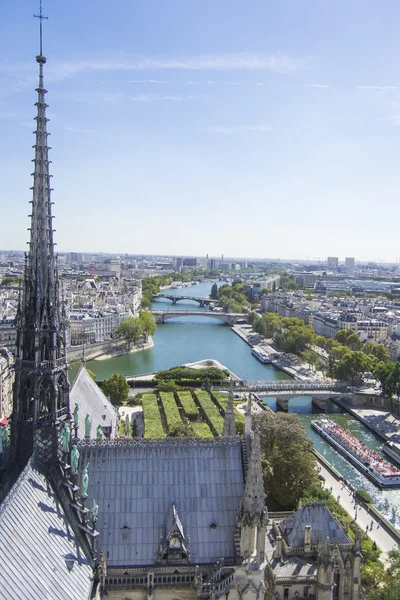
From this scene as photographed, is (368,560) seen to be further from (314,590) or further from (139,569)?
(139,569)

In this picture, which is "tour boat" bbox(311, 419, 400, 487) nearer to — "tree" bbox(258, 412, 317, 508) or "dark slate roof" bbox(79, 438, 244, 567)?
"tree" bbox(258, 412, 317, 508)

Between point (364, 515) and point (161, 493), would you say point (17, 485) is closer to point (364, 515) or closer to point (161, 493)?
point (161, 493)

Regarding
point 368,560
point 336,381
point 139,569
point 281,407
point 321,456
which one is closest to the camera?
Answer: point 139,569

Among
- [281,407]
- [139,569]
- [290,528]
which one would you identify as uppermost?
[139,569]

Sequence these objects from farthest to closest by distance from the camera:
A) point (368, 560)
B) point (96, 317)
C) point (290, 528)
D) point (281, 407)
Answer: point (96, 317) → point (281, 407) → point (368, 560) → point (290, 528)

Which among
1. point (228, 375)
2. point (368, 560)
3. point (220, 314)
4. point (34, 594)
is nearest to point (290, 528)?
point (368, 560)

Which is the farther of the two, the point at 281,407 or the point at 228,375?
the point at 228,375

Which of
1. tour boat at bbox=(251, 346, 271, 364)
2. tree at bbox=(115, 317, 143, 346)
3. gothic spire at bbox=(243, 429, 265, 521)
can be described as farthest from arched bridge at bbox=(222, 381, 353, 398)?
gothic spire at bbox=(243, 429, 265, 521)

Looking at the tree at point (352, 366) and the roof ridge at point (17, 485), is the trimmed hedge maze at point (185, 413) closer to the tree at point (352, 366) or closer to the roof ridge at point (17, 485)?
the tree at point (352, 366)

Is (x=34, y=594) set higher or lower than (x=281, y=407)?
higher
